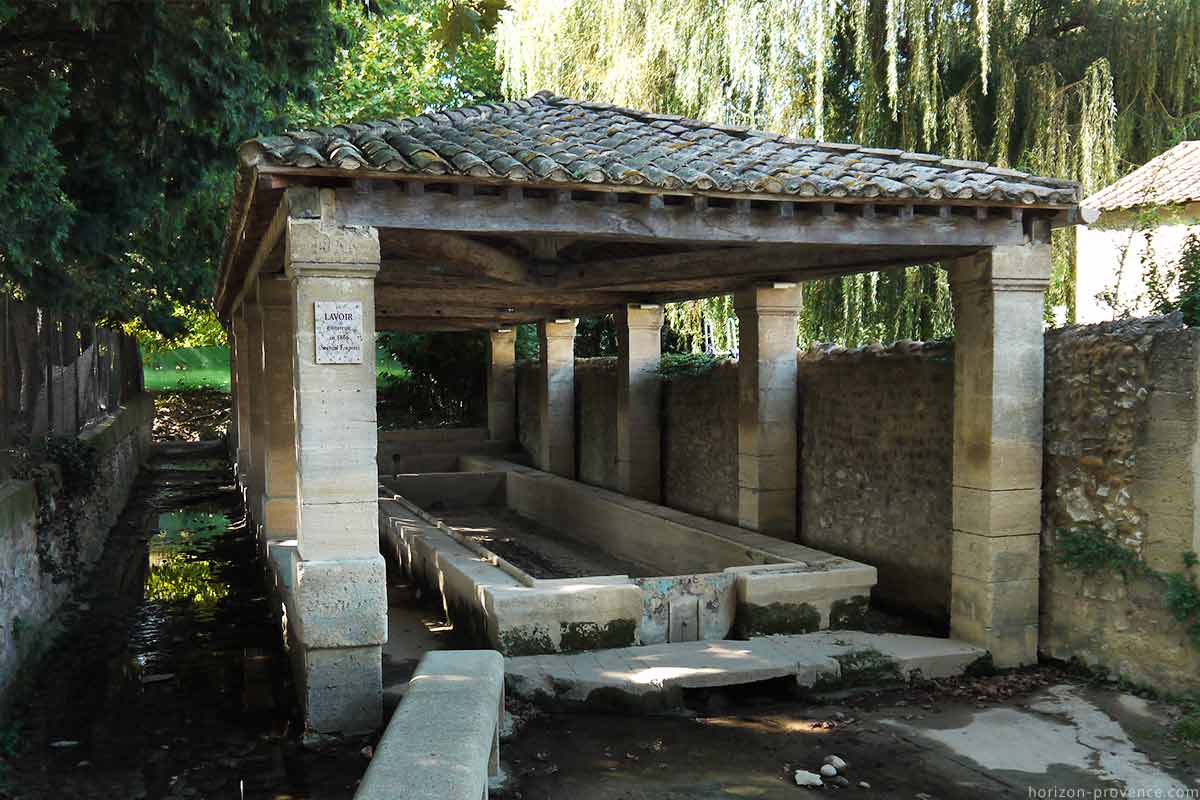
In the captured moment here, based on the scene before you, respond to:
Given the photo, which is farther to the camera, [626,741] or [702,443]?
[702,443]

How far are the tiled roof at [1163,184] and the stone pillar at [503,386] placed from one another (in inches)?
387

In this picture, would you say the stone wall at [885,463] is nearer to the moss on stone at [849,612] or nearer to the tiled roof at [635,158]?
the moss on stone at [849,612]

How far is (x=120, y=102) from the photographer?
7.29 m

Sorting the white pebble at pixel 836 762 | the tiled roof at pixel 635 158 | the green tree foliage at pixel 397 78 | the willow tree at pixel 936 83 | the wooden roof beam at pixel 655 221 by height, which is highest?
the green tree foliage at pixel 397 78

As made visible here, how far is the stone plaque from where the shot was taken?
18.1ft

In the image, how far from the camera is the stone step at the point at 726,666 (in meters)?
5.88

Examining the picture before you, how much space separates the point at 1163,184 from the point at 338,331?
849 cm

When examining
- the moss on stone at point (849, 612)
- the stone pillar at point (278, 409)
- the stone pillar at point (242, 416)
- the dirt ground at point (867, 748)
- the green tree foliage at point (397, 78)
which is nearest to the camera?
the dirt ground at point (867, 748)

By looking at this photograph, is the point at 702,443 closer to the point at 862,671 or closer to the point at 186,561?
Answer: the point at 862,671

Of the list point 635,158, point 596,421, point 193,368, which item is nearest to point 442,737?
point 635,158

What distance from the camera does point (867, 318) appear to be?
10820 millimetres

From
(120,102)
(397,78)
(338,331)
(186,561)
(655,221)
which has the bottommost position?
(186,561)

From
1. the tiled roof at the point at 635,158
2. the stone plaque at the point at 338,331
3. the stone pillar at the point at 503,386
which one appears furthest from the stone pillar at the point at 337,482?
the stone pillar at the point at 503,386

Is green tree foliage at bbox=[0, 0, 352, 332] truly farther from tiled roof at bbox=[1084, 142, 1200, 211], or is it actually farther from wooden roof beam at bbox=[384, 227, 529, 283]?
tiled roof at bbox=[1084, 142, 1200, 211]
